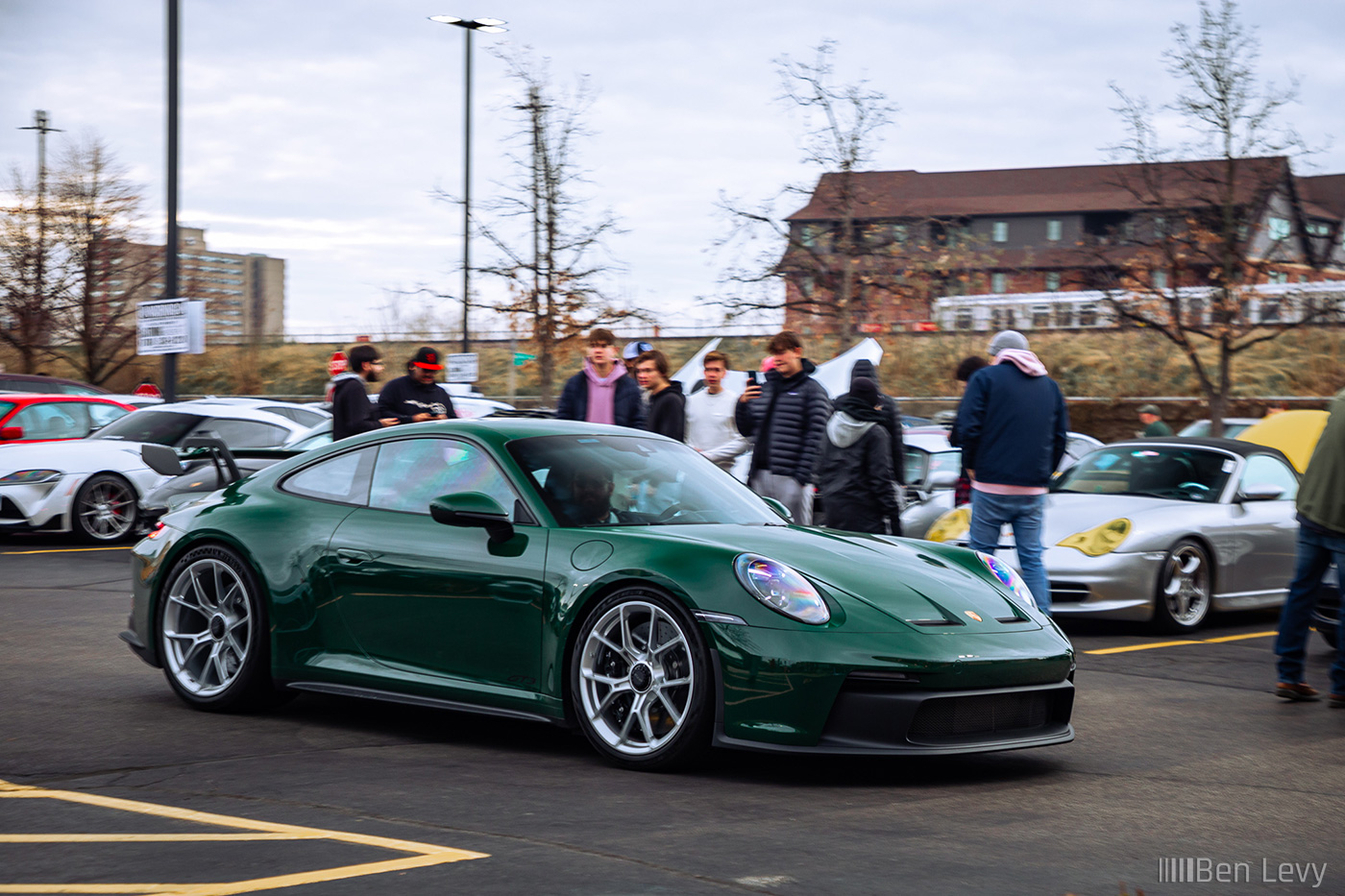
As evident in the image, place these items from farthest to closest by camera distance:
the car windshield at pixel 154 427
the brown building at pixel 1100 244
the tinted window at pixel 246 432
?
the brown building at pixel 1100 244 → the tinted window at pixel 246 432 → the car windshield at pixel 154 427

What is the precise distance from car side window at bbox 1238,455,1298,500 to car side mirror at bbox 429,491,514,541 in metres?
6.82

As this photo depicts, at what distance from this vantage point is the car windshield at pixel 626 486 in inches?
233

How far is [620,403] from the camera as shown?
10461 millimetres

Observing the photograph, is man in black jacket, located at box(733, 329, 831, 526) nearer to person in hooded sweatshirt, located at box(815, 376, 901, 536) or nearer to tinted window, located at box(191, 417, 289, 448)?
person in hooded sweatshirt, located at box(815, 376, 901, 536)

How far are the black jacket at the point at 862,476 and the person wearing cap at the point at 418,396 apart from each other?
292cm

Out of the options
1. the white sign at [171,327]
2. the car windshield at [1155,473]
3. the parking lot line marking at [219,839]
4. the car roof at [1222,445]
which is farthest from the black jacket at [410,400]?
the white sign at [171,327]

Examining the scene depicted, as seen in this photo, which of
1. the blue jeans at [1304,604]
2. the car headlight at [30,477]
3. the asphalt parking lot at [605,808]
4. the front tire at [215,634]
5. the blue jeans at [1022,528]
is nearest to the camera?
the asphalt parking lot at [605,808]

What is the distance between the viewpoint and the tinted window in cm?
1549

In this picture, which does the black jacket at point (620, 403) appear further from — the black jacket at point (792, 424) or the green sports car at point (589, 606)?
the green sports car at point (589, 606)

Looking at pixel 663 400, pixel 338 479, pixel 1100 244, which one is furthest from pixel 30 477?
pixel 1100 244

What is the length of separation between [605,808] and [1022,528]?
176 inches

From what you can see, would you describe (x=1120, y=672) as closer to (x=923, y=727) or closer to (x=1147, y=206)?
(x=923, y=727)

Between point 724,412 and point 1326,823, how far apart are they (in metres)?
6.37

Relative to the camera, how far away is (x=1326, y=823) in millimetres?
4719
